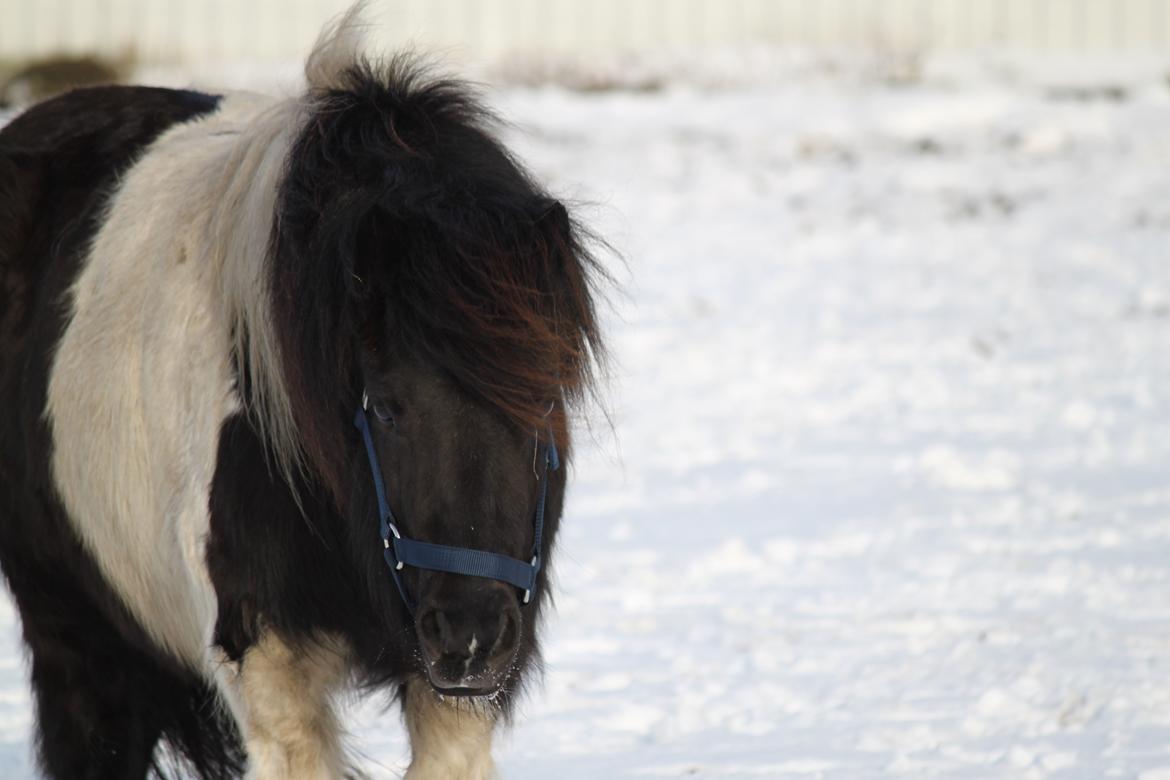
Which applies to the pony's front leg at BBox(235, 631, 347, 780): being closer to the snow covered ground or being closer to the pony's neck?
the pony's neck

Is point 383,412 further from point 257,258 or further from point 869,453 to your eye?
point 869,453

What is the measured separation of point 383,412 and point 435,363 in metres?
0.14

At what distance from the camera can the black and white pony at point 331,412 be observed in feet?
8.25

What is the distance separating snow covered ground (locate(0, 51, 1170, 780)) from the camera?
4.23 metres

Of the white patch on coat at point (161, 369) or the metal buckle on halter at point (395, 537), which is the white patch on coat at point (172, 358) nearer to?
the white patch on coat at point (161, 369)

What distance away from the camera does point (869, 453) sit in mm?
7297

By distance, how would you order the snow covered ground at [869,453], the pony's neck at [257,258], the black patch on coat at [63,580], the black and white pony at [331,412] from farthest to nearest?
the snow covered ground at [869,453] → the black patch on coat at [63,580] → the pony's neck at [257,258] → the black and white pony at [331,412]

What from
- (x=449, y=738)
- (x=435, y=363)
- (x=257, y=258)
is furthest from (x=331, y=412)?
(x=449, y=738)

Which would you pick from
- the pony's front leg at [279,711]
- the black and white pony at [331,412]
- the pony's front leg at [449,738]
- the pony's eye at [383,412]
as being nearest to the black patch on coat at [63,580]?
the black and white pony at [331,412]

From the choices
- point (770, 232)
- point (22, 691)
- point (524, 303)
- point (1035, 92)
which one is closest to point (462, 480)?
point (524, 303)

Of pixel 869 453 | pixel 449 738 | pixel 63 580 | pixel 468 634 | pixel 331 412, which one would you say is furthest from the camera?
pixel 869 453

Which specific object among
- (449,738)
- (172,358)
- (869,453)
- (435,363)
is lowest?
(869,453)

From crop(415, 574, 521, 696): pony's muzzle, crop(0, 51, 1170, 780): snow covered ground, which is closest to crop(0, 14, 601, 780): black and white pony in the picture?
crop(415, 574, 521, 696): pony's muzzle

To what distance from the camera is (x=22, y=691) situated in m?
4.91
